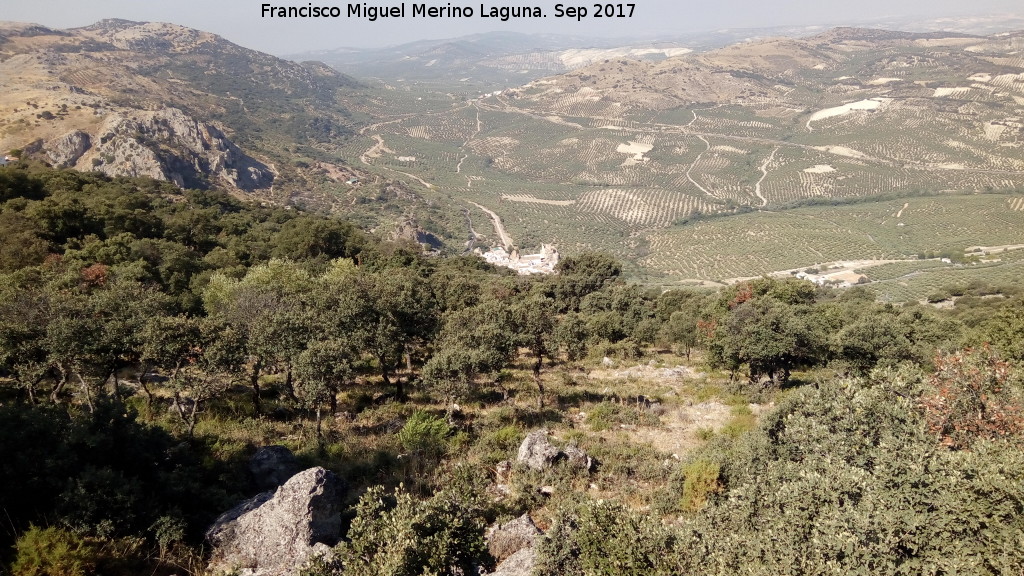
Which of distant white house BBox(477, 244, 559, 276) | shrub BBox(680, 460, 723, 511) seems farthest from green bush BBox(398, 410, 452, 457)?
distant white house BBox(477, 244, 559, 276)

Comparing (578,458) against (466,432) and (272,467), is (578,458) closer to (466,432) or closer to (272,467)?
(466,432)

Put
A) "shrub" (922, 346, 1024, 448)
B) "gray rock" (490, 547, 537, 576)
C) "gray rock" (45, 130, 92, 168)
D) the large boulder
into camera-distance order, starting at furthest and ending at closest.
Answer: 1. "gray rock" (45, 130, 92, 168)
2. "shrub" (922, 346, 1024, 448)
3. the large boulder
4. "gray rock" (490, 547, 537, 576)

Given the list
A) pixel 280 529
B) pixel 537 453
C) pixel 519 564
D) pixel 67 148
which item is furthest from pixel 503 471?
pixel 67 148

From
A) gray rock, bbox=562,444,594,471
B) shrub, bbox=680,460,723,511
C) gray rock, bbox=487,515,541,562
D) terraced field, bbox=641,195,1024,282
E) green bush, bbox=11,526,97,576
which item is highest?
green bush, bbox=11,526,97,576

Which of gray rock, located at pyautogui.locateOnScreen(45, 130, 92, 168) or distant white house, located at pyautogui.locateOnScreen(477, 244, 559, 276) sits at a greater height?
gray rock, located at pyautogui.locateOnScreen(45, 130, 92, 168)

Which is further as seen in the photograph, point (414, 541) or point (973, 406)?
point (973, 406)

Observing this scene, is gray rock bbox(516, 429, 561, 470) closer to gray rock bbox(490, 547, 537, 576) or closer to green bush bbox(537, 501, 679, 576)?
gray rock bbox(490, 547, 537, 576)

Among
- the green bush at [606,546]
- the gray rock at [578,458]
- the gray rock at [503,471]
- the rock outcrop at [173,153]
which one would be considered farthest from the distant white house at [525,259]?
the green bush at [606,546]

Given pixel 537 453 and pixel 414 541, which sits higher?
pixel 414 541
